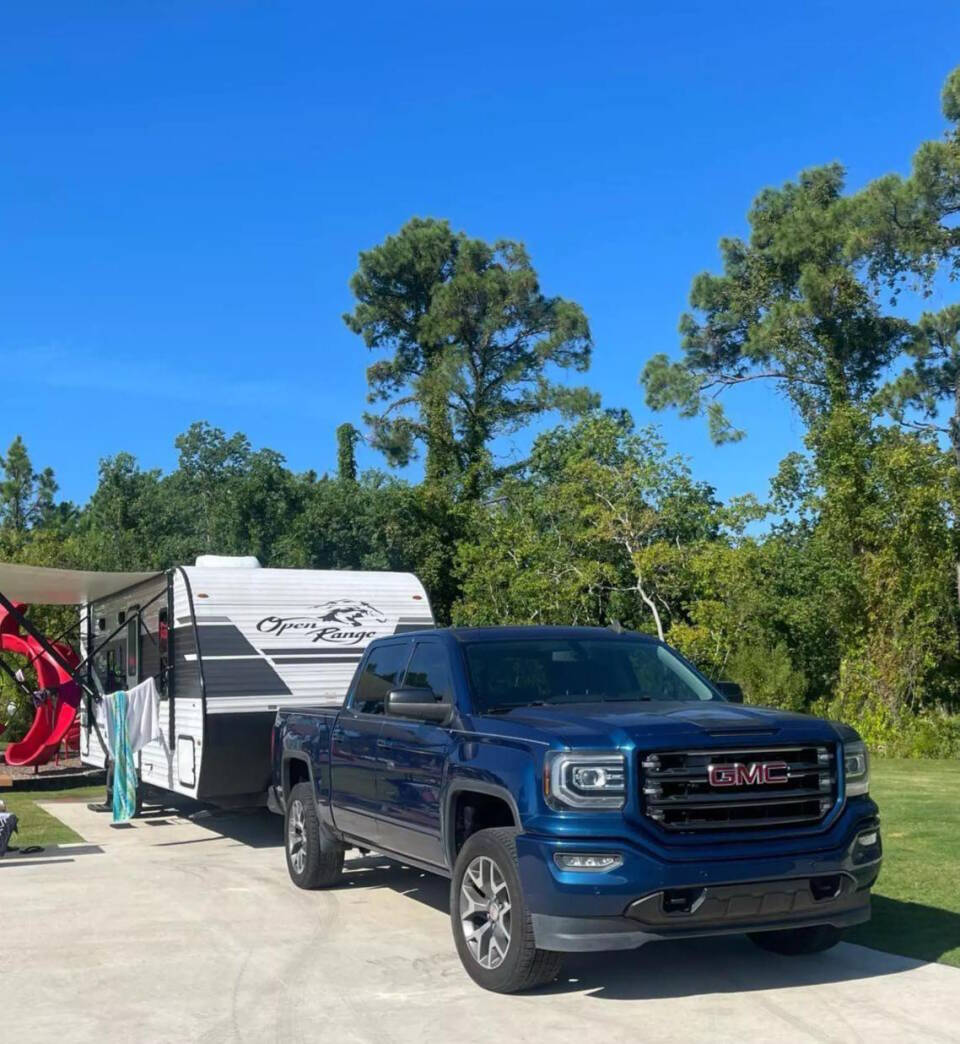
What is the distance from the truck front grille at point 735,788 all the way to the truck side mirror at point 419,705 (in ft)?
4.90

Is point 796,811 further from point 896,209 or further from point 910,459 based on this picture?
point 896,209

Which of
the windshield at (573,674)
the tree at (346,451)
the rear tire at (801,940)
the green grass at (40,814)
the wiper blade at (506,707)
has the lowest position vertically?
the green grass at (40,814)

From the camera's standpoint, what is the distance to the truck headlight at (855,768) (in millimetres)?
6426

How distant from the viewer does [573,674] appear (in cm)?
745

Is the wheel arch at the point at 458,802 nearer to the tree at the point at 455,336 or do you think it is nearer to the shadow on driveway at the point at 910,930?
the shadow on driveway at the point at 910,930

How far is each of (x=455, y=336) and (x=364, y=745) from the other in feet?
113

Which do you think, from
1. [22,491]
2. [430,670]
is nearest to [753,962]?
[430,670]

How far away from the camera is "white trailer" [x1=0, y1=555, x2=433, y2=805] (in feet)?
36.8

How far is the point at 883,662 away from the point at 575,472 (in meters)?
8.22

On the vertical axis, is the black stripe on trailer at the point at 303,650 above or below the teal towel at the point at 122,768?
above

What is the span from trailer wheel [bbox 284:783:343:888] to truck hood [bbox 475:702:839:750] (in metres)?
2.79

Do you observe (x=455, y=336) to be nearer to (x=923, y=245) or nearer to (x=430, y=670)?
(x=923, y=245)

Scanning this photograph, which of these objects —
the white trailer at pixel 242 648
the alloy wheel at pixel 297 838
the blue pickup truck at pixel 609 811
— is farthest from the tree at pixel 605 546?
the blue pickup truck at pixel 609 811

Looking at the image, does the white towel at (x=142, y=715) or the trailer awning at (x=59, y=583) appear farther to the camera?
the trailer awning at (x=59, y=583)
